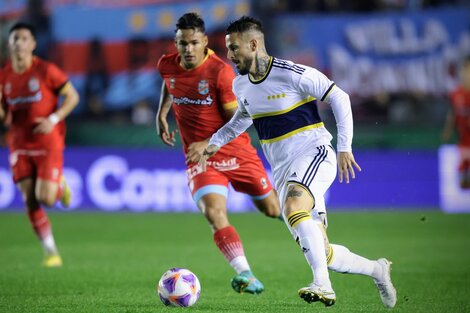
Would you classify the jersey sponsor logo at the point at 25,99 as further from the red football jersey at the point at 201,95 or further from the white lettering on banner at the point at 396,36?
the white lettering on banner at the point at 396,36

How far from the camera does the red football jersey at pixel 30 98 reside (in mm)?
10367

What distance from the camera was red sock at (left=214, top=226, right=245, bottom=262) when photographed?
773 cm

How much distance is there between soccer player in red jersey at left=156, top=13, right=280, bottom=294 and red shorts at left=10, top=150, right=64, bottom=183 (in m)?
2.31

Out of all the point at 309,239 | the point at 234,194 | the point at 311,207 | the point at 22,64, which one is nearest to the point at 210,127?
the point at 311,207

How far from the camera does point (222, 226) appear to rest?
7855 millimetres

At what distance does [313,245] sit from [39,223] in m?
4.90

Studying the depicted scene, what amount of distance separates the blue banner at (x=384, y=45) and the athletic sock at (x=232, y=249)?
1238 centimetres

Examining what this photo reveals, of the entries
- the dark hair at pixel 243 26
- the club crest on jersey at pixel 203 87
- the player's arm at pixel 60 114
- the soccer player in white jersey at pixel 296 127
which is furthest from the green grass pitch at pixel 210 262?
the dark hair at pixel 243 26

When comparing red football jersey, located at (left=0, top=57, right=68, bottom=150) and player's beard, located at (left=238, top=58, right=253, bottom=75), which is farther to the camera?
red football jersey, located at (left=0, top=57, right=68, bottom=150)

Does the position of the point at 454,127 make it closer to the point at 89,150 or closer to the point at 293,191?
the point at 89,150

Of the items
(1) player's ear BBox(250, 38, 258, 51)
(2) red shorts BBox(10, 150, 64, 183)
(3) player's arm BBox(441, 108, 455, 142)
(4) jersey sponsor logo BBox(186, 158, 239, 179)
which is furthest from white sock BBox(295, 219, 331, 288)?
(3) player's arm BBox(441, 108, 455, 142)

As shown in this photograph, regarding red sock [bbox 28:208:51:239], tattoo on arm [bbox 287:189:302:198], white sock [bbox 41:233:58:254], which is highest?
tattoo on arm [bbox 287:189:302:198]

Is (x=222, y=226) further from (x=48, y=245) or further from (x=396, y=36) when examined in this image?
(x=396, y=36)

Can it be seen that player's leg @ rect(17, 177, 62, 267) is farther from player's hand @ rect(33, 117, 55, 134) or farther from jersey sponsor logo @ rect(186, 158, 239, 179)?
jersey sponsor logo @ rect(186, 158, 239, 179)
